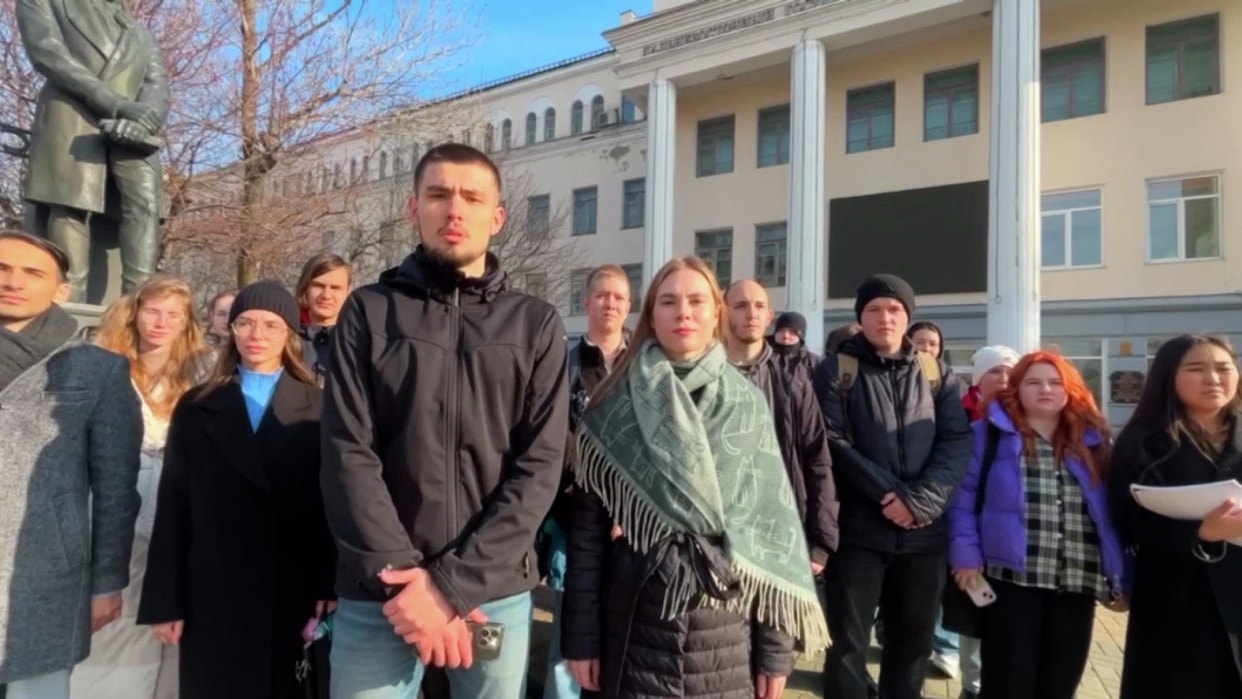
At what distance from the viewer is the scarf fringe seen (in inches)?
91.3

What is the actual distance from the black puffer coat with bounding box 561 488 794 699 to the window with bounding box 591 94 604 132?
91.6 feet

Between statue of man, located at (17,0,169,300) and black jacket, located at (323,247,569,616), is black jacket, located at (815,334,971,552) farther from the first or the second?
statue of man, located at (17,0,169,300)

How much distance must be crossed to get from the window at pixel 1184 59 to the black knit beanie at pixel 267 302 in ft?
65.6

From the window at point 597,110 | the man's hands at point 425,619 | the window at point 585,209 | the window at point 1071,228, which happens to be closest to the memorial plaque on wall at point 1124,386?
the window at point 1071,228

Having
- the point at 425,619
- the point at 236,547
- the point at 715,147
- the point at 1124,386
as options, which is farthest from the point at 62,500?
the point at 715,147

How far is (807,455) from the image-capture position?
11.4ft

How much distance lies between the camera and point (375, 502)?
77.5 inches

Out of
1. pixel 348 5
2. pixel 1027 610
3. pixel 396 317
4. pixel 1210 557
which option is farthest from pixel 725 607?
pixel 348 5

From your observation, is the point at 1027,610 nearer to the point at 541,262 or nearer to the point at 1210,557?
the point at 1210,557

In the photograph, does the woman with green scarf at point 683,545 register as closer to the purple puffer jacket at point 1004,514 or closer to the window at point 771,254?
the purple puffer jacket at point 1004,514

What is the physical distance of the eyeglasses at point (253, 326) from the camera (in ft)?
9.37

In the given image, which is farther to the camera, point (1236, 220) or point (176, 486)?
point (1236, 220)

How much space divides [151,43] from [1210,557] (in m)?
6.61

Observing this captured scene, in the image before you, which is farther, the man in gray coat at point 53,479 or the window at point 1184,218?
the window at point 1184,218
